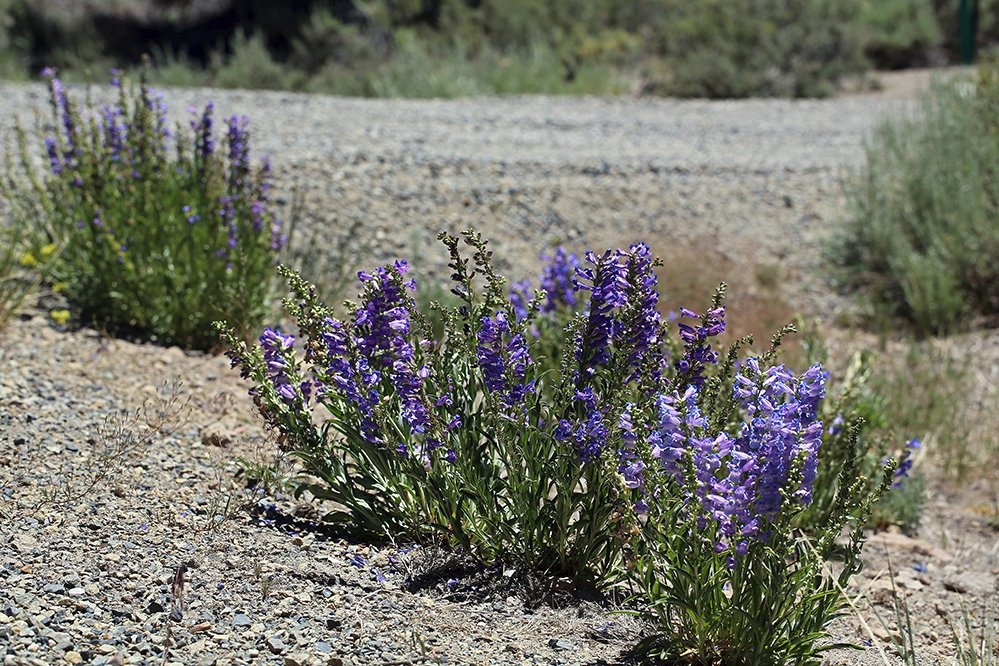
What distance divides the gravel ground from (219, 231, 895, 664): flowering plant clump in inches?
6.6

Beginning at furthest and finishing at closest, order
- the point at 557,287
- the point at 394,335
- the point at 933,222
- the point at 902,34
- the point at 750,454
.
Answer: the point at 902,34 → the point at 933,222 → the point at 557,287 → the point at 394,335 → the point at 750,454

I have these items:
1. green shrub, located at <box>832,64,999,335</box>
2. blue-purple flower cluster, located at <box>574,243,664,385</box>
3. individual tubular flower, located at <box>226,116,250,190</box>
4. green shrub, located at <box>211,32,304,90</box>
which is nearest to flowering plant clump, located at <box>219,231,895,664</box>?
blue-purple flower cluster, located at <box>574,243,664,385</box>

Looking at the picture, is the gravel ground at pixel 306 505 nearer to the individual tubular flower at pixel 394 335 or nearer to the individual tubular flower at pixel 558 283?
the individual tubular flower at pixel 394 335

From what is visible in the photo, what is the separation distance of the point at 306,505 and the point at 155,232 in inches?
85.6

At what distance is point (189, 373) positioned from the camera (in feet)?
16.2

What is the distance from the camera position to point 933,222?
307 inches

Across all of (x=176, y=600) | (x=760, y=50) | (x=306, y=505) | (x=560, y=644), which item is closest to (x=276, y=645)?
(x=176, y=600)

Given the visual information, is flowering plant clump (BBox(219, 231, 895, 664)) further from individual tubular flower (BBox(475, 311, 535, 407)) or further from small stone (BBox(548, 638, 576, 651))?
small stone (BBox(548, 638, 576, 651))

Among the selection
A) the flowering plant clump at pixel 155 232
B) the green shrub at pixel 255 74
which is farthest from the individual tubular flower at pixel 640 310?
the green shrub at pixel 255 74

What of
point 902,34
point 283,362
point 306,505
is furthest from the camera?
point 902,34

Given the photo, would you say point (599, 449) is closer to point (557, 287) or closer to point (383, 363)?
point (383, 363)

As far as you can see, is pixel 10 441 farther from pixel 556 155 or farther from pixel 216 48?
pixel 216 48

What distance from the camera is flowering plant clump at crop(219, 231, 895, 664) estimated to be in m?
2.87

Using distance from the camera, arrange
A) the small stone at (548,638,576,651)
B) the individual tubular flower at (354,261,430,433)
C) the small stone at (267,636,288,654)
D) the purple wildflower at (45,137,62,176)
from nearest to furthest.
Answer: the small stone at (267,636,288,654)
the small stone at (548,638,576,651)
the individual tubular flower at (354,261,430,433)
the purple wildflower at (45,137,62,176)
